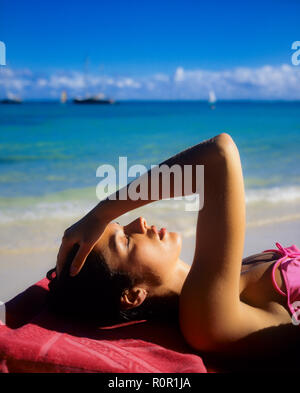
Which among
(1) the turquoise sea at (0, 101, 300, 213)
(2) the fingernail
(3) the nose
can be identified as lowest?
(2) the fingernail

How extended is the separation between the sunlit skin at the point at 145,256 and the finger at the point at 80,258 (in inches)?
4.7

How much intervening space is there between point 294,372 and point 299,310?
10.5 inches

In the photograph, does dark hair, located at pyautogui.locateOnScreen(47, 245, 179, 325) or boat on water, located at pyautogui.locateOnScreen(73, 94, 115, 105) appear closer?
dark hair, located at pyautogui.locateOnScreen(47, 245, 179, 325)

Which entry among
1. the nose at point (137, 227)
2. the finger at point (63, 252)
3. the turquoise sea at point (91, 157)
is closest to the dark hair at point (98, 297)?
the finger at point (63, 252)

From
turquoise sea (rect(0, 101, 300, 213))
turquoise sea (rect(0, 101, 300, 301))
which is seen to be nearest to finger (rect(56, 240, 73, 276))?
turquoise sea (rect(0, 101, 300, 301))

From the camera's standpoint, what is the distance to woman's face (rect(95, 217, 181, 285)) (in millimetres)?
1900

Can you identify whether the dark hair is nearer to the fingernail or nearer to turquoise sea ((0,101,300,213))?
the fingernail

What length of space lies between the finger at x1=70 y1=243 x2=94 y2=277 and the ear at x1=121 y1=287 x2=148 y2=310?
0.86 feet

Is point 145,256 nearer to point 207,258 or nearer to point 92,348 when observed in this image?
point 207,258

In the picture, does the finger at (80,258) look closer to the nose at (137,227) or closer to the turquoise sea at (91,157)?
the nose at (137,227)

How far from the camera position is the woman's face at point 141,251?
190 centimetres

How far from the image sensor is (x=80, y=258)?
180 centimetres

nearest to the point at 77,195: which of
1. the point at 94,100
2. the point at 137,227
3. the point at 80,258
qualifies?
the point at 137,227

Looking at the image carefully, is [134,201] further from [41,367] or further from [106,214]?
[41,367]
